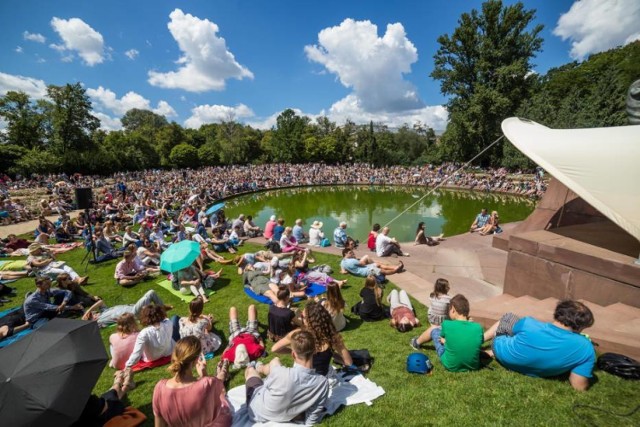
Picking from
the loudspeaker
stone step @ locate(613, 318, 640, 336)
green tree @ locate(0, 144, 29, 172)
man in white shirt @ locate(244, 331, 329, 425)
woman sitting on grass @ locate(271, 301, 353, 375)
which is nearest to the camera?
man in white shirt @ locate(244, 331, 329, 425)

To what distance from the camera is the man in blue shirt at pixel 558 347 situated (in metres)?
2.96

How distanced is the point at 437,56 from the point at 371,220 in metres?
29.9

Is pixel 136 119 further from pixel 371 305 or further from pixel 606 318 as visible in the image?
pixel 606 318

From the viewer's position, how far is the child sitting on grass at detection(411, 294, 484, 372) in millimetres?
3430

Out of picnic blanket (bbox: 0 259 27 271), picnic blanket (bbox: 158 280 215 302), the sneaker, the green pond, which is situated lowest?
the green pond

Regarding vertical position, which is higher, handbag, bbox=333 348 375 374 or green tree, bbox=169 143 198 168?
green tree, bbox=169 143 198 168

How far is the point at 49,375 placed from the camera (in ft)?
8.42

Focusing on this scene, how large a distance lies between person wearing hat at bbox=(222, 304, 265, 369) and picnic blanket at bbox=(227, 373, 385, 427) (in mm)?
552

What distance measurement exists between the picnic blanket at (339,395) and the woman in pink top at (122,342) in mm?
1785

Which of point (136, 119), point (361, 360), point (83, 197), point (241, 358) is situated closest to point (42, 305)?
point (83, 197)

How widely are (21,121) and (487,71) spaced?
55.1 m

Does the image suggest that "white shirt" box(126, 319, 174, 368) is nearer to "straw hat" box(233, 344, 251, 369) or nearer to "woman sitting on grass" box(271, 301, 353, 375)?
"straw hat" box(233, 344, 251, 369)

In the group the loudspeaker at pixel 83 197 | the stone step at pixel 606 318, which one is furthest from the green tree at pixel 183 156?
the stone step at pixel 606 318

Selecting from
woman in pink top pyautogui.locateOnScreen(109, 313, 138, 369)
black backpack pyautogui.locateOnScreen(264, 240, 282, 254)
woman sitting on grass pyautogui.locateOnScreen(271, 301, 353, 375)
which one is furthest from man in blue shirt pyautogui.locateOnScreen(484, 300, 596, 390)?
black backpack pyautogui.locateOnScreen(264, 240, 282, 254)
